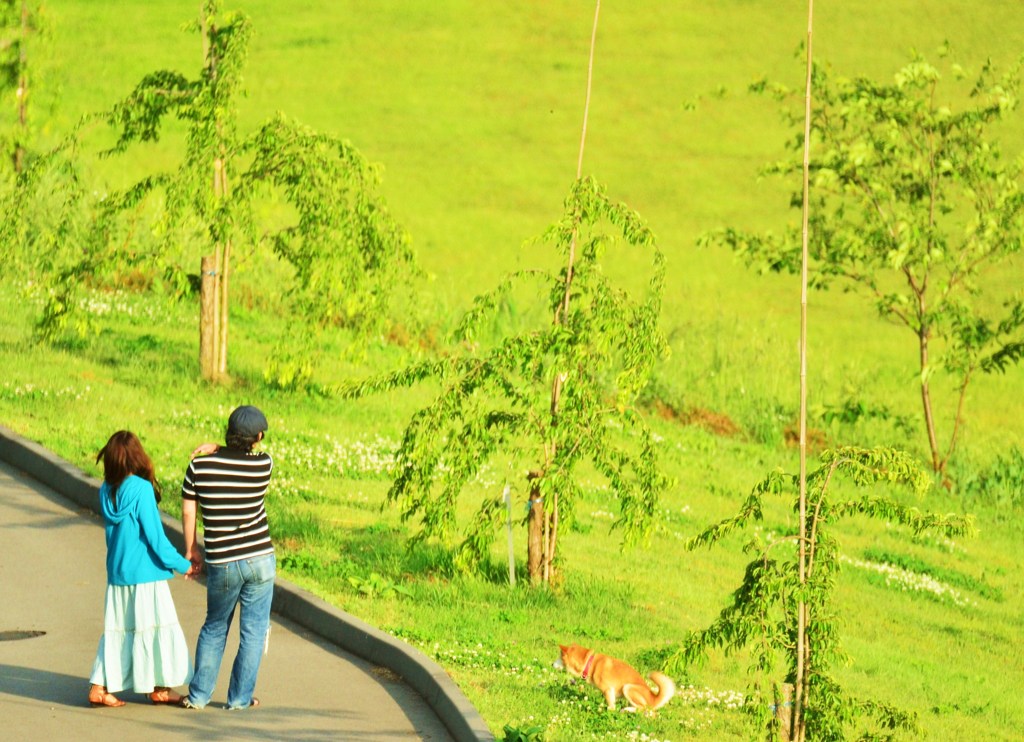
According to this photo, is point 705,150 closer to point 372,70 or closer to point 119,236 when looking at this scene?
point 372,70

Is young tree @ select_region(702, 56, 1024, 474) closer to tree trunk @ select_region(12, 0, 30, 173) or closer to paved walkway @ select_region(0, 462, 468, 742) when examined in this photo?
tree trunk @ select_region(12, 0, 30, 173)

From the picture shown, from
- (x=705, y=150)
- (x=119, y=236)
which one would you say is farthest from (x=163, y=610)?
(x=705, y=150)

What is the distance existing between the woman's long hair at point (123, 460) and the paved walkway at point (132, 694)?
1.27m

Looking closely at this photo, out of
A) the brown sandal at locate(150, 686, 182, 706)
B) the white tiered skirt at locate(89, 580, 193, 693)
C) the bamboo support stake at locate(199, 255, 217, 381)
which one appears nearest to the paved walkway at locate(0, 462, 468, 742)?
the brown sandal at locate(150, 686, 182, 706)

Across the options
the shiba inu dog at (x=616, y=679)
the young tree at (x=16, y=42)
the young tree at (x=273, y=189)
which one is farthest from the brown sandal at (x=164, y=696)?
the young tree at (x=16, y=42)

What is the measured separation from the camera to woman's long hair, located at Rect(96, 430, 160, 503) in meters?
8.27

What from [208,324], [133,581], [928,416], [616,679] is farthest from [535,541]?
[928,416]

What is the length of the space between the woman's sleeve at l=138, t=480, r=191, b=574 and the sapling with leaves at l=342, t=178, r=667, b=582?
132 inches

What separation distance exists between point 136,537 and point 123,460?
433 millimetres

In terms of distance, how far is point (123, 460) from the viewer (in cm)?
827

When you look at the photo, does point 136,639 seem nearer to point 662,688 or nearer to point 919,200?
point 662,688

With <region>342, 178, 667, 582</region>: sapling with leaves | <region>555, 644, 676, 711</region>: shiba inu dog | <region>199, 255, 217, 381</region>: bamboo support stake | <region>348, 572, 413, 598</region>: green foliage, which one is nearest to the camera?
<region>555, 644, 676, 711</region>: shiba inu dog

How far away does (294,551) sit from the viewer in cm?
1216

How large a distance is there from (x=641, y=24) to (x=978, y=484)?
31.6 meters
